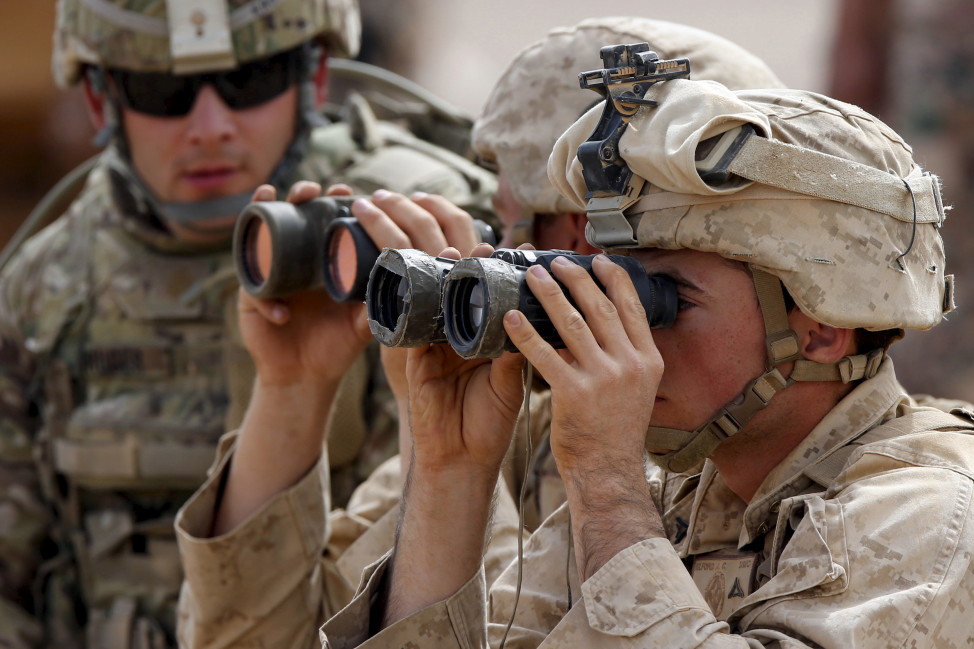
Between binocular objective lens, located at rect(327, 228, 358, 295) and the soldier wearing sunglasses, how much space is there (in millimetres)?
1089

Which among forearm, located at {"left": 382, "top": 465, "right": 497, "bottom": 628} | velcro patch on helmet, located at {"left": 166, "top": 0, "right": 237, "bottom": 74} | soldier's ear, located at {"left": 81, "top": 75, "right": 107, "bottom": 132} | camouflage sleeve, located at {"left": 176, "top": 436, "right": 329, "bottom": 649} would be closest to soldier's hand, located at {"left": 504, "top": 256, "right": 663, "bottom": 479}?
forearm, located at {"left": 382, "top": 465, "right": 497, "bottom": 628}

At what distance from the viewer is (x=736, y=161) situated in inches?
73.1

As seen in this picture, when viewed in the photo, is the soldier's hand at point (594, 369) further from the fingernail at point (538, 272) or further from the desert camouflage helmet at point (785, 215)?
the desert camouflage helmet at point (785, 215)

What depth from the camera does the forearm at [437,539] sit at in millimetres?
2131

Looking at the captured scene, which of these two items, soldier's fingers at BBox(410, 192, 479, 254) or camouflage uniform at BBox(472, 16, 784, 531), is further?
camouflage uniform at BBox(472, 16, 784, 531)

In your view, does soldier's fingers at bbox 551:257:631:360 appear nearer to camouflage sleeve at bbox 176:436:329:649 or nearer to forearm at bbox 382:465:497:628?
forearm at bbox 382:465:497:628

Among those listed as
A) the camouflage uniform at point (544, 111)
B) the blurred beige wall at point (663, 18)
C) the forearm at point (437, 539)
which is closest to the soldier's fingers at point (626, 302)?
the forearm at point (437, 539)

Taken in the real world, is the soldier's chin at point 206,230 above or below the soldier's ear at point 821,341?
below

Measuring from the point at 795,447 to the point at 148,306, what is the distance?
2.42 m

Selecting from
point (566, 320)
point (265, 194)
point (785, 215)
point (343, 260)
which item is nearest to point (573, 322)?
point (566, 320)

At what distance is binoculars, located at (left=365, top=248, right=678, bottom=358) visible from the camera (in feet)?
5.82

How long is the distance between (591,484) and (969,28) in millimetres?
6832

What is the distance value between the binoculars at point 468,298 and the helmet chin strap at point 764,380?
144mm

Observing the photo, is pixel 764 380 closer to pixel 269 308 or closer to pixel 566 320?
pixel 566 320
